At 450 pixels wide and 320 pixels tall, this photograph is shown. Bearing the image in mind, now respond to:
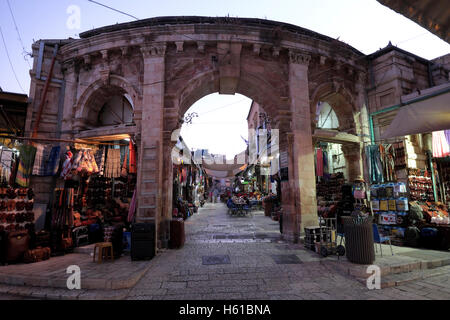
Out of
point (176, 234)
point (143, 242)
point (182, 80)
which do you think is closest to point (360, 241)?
point (176, 234)

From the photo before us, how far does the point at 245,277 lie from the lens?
4.40 m

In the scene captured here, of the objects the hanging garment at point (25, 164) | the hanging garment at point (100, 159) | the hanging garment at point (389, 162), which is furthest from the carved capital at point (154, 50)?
the hanging garment at point (389, 162)

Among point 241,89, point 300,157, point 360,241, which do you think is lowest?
point 360,241

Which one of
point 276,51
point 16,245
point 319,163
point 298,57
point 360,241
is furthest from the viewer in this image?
point 319,163

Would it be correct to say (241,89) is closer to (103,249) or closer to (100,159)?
(100,159)

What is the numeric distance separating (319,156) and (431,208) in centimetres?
434

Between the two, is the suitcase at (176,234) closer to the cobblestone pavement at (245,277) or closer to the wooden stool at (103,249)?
the cobblestone pavement at (245,277)

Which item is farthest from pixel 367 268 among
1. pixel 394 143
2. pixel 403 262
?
pixel 394 143

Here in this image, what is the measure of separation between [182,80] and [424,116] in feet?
22.0

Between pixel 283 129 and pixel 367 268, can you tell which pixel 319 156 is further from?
pixel 367 268

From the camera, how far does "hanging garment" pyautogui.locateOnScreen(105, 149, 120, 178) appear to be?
8.03m

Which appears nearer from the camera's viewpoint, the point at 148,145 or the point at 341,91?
the point at 148,145

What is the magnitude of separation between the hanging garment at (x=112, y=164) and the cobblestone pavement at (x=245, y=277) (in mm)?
2805

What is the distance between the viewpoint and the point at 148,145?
23.3 ft
